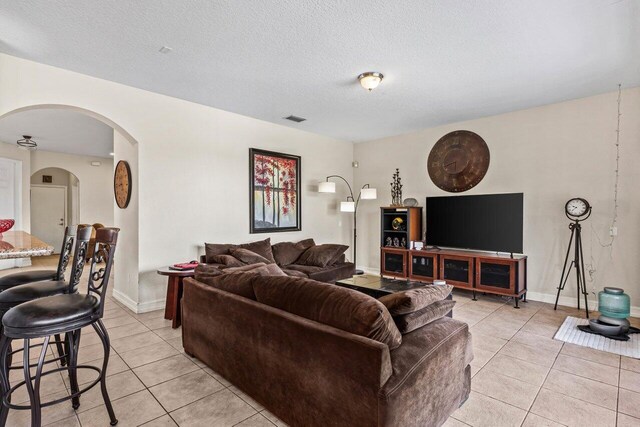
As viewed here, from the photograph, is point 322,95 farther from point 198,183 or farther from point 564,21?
point 564,21

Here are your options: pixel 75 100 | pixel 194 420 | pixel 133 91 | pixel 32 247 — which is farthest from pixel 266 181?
pixel 194 420

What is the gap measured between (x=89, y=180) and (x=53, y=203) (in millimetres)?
1802

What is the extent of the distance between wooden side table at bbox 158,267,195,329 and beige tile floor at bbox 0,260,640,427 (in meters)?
0.18

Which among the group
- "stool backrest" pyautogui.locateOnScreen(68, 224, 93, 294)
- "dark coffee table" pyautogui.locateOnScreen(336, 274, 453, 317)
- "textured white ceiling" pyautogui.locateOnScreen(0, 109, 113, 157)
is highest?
"textured white ceiling" pyautogui.locateOnScreen(0, 109, 113, 157)

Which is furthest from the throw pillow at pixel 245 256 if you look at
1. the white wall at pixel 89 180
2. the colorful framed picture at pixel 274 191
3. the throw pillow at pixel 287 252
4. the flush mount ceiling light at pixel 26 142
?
the white wall at pixel 89 180

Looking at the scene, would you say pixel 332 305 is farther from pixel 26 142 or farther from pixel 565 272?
pixel 26 142

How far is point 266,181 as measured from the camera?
17.1 ft

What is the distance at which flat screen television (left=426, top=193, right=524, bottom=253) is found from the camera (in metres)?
4.39

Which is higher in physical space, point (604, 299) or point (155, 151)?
point (155, 151)

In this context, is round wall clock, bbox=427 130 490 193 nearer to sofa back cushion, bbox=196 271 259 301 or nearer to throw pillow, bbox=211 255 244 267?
throw pillow, bbox=211 255 244 267

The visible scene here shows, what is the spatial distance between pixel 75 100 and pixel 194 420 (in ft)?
11.0

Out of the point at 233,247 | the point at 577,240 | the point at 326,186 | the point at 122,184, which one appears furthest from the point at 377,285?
the point at 122,184

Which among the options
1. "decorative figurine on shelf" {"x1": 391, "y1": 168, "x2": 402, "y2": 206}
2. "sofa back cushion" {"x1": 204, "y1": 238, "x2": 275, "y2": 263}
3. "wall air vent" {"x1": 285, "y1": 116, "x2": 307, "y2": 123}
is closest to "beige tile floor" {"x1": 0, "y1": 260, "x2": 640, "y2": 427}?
"sofa back cushion" {"x1": 204, "y1": 238, "x2": 275, "y2": 263}

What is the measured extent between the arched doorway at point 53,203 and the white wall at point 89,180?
0.81 ft
